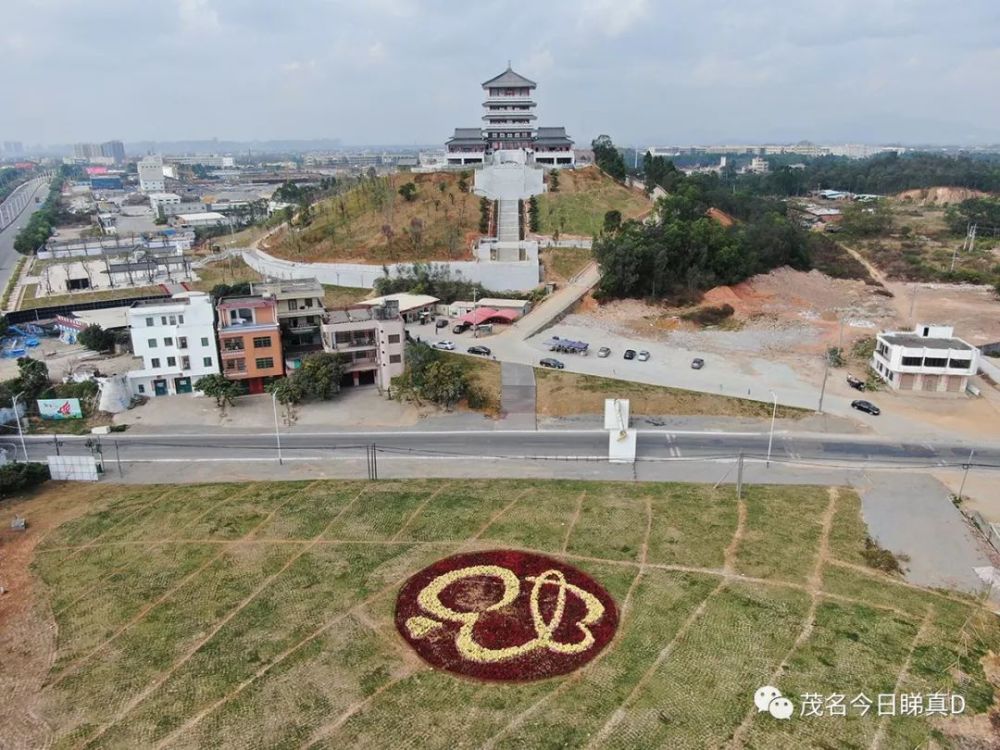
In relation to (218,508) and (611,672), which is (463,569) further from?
(218,508)

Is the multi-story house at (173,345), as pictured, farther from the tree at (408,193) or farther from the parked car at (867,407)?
the parked car at (867,407)

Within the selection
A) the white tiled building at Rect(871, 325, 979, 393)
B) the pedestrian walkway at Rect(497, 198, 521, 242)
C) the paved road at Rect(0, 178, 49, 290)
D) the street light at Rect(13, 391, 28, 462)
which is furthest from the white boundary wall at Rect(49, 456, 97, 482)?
the paved road at Rect(0, 178, 49, 290)

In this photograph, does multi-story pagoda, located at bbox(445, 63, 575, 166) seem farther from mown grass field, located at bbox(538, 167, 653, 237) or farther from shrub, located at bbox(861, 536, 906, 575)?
shrub, located at bbox(861, 536, 906, 575)

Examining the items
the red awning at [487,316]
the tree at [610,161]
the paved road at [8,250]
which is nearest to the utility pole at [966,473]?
the red awning at [487,316]

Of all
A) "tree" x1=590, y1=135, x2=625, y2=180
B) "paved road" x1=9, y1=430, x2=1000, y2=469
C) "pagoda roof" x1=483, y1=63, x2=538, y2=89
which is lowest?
"paved road" x1=9, y1=430, x2=1000, y2=469

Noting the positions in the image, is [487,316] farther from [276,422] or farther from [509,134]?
[509,134]

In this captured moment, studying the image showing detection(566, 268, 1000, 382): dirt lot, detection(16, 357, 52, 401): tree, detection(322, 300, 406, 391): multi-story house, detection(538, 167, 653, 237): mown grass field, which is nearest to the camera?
detection(16, 357, 52, 401): tree

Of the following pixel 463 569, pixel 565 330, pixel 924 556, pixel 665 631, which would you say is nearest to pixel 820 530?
pixel 924 556
